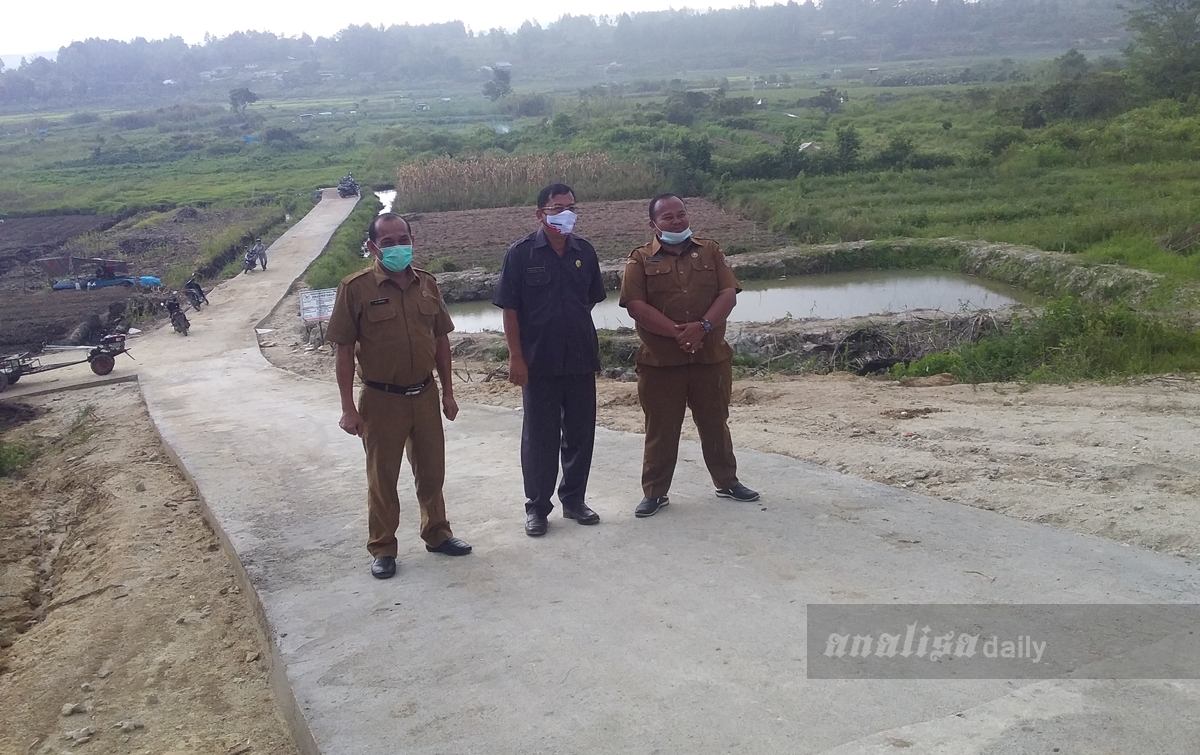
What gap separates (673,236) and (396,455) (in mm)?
1711

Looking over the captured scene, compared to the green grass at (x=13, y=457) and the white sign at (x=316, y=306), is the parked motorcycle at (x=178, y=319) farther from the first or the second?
the green grass at (x=13, y=457)

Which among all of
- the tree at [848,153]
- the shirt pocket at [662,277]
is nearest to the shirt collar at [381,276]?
the shirt pocket at [662,277]

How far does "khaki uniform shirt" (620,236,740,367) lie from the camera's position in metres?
4.83

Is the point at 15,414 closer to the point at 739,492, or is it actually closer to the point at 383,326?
the point at 383,326

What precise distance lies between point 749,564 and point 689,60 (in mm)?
137740

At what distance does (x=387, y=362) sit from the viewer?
4.36 meters

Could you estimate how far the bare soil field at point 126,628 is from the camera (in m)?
3.67

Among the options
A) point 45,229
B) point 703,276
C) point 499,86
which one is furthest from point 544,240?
point 499,86

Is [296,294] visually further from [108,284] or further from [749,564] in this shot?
[749,564]

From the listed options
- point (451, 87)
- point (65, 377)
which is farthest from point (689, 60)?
point (65, 377)

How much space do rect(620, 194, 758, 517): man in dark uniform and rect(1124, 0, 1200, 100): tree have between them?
3559 centimetres

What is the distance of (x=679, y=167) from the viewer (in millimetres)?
32312

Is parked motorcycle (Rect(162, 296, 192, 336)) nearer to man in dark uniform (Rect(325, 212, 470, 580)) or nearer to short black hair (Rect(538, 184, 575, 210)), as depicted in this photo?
man in dark uniform (Rect(325, 212, 470, 580))

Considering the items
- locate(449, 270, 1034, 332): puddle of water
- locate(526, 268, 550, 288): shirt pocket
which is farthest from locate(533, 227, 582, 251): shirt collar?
locate(449, 270, 1034, 332): puddle of water
